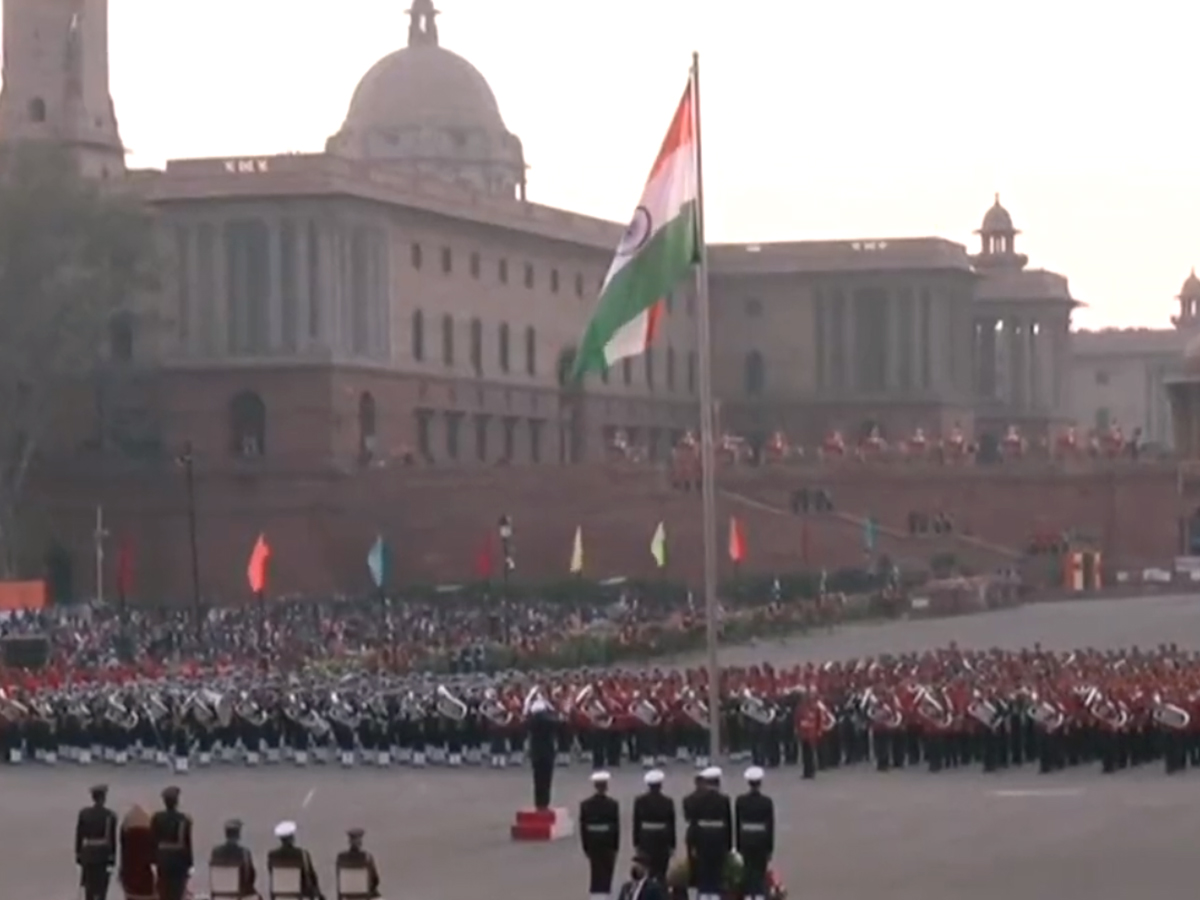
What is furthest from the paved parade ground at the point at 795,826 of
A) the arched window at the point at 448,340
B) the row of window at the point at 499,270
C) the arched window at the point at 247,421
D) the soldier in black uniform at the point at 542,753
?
the arched window at the point at 448,340

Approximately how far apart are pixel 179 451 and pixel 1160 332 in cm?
7281

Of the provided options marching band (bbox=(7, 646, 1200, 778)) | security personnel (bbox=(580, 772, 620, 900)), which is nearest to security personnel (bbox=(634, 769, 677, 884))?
security personnel (bbox=(580, 772, 620, 900))

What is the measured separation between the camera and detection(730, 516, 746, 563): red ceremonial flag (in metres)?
68.8

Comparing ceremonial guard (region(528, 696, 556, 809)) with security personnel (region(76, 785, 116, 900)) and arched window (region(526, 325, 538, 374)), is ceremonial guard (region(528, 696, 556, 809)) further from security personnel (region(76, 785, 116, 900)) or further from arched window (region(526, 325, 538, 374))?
arched window (region(526, 325, 538, 374))

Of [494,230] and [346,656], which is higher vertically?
[494,230]

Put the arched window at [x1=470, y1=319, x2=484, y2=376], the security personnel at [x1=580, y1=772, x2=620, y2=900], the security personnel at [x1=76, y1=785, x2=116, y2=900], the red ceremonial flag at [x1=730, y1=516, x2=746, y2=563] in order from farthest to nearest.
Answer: the arched window at [x1=470, y1=319, x2=484, y2=376]
the red ceremonial flag at [x1=730, y1=516, x2=746, y2=563]
the security personnel at [x1=76, y1=785, x2=116, y2=900]
the security personnel at [x1=580, y1=772, x2=620, y2=900]

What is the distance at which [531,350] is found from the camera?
97812 millimetres

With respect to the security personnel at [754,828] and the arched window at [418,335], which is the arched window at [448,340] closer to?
the arched window at [418,335]

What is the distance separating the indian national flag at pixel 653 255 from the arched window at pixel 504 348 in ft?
225

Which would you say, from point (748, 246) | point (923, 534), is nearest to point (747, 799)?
point (923, 534)

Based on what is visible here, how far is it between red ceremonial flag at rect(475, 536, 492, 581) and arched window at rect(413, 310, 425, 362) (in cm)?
945

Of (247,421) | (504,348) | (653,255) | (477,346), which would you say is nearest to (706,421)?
(653,255)

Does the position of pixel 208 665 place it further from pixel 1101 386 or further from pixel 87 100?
pixel 1101 386

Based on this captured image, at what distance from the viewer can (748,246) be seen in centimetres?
10894
